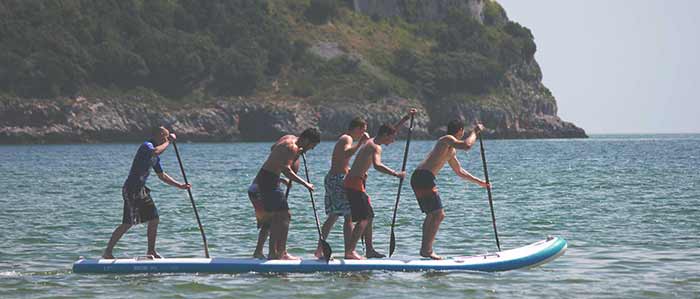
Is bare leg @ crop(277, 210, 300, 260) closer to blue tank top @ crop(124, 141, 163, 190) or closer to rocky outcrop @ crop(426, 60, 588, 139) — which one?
blue tank top @ crop(124, 141, 163, 190)

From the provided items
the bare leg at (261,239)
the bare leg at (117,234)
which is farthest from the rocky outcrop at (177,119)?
the bare leg at (261,239)

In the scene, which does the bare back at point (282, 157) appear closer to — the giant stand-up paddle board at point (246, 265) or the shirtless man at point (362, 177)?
the shirtless man at point (362, 177)

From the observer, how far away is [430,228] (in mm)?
16609

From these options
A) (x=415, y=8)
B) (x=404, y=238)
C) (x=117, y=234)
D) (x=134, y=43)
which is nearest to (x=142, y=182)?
(x=117, y=234)

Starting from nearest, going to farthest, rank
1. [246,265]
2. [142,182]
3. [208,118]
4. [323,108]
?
[142,182] → [246,265] → [208,118] → [323,108]

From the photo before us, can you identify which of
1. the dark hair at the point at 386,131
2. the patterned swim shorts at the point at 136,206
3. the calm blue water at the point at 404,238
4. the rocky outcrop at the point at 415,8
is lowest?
the calm blue water at the point at 404,238

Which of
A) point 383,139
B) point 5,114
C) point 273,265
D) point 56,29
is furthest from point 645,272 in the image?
point 56,29

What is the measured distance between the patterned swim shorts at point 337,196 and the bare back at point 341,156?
9 cm

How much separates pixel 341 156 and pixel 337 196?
0.62m

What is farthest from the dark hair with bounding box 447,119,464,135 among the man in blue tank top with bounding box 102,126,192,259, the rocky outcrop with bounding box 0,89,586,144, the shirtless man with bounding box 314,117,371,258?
the rocky outcrop with bounding box 0,89,586,144

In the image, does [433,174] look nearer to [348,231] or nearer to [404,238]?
[348,231]

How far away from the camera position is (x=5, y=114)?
128500mm

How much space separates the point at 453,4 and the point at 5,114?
9216 centimetres

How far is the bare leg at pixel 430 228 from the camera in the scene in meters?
16.5
